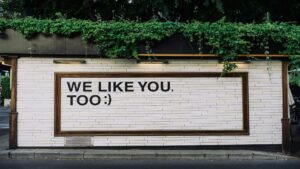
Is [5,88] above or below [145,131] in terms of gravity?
above

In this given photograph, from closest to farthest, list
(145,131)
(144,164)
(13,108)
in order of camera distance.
Result: (144,164), (13,108), (145,131)

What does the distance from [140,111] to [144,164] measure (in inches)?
78.4

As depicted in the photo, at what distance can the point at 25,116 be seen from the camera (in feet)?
37.5

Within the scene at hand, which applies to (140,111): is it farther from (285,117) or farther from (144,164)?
(285,117)

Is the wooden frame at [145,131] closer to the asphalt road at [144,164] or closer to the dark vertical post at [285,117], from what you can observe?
the dark vertical post at [285,117]

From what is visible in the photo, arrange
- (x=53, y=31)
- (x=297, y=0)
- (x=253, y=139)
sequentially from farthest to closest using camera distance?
(x=297, y=0)
(x=253, y=139)
(x=53, y=31)

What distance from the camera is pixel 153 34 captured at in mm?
10953

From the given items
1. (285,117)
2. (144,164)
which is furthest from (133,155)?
(285,117)

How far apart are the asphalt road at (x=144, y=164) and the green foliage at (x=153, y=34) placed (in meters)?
2.56

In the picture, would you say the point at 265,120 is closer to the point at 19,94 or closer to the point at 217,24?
the point at 217,24

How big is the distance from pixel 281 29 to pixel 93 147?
19.4ft

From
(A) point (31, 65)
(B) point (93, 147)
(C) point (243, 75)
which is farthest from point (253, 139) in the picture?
(A) point (31, 65)

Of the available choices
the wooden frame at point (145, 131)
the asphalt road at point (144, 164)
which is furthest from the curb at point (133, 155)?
the wooden frame at point (145, 131)

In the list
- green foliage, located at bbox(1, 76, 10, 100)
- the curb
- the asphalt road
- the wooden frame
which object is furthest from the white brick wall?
green foliage, located at bbox(1, 76, 10, 100)
